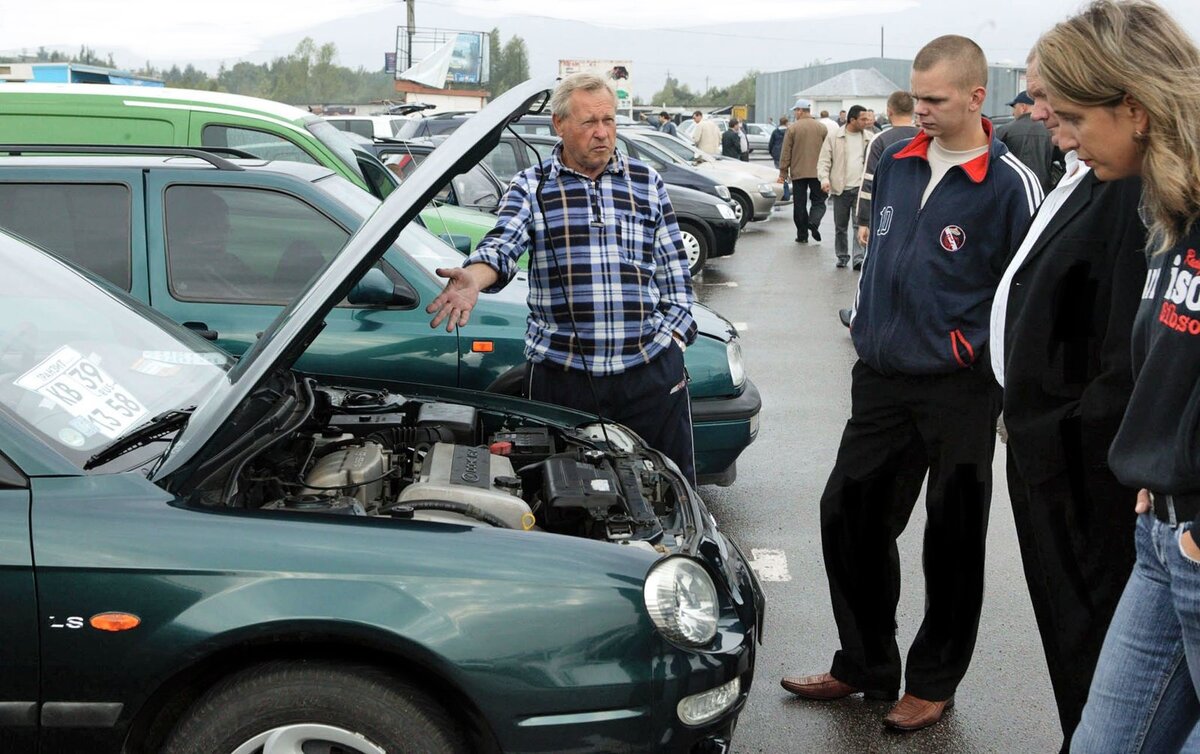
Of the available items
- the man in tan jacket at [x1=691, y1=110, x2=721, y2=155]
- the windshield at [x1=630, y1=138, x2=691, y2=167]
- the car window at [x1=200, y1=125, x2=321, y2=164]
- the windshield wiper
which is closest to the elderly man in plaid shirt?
the windshield wiper

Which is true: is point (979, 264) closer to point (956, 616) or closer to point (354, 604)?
point (956, 616)

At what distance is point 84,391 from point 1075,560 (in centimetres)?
236

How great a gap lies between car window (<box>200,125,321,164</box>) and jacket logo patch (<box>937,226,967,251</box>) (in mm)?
4630

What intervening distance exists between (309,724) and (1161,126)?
6.31 ft

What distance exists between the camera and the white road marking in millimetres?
4990

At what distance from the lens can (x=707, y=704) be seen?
2.71m

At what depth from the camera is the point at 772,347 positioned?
31.6 ft

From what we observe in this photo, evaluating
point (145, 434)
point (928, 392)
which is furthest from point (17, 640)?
point (928, 392)

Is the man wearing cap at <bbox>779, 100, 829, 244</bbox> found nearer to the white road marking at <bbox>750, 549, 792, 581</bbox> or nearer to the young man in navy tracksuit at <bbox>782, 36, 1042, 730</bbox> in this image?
the white road marking at <bbox>750, 549, 792, 581</bbox>

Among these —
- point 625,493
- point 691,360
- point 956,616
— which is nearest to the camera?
point 625,493

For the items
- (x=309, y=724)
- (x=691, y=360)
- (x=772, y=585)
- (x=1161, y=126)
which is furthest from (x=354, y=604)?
(x=691, y=360)

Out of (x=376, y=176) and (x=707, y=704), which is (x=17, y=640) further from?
(x=376, y=176)

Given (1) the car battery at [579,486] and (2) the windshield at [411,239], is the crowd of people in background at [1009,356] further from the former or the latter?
(2) the windshield at [411,239]

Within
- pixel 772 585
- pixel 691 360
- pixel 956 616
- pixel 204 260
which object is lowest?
pixel 772 585
